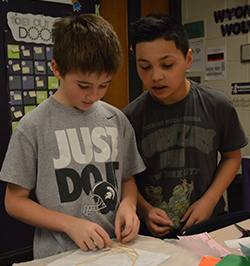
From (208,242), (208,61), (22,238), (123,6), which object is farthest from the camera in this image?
(208,61)

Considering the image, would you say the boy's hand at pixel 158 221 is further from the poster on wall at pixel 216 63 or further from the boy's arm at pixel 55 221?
the poster on wall at pixel 216 63

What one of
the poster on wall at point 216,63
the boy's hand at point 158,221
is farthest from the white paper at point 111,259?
the poster on wall at point 216,63

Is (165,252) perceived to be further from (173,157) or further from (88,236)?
(173,157)

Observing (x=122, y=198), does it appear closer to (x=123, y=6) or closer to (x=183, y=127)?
(x=183, y=127)

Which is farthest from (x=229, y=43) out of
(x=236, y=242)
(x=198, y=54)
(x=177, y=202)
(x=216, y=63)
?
(x=236, y=242)

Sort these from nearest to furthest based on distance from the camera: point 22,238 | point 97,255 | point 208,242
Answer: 1. point 97,255
2. point 208,242
3. point 22,238

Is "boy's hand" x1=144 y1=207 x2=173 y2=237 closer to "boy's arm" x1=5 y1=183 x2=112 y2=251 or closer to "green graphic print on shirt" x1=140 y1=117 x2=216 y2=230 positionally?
"green graphic print on shirt" x1=140 y1=117 x2=216 y2=230

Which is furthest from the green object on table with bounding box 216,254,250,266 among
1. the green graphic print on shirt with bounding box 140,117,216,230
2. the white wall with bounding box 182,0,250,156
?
the white wall with bounding box 182,0,250,156

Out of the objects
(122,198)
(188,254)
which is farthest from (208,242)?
(122,198)

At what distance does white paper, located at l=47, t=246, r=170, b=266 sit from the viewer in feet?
2.67

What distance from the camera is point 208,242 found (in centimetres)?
97

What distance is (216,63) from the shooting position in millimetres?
3396

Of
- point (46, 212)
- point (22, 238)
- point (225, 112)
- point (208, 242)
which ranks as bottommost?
point (22, 238)

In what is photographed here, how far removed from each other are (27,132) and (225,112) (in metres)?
0.83
